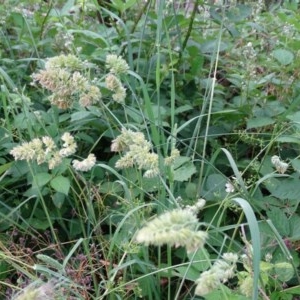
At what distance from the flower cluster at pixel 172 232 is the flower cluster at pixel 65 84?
0.49m

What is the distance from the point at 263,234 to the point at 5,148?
2.51 ft

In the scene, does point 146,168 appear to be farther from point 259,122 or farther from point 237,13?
point 237,13

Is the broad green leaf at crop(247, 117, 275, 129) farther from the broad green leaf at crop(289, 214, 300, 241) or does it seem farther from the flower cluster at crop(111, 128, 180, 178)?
the flower cluster at crop(111, 128, 180, 178)

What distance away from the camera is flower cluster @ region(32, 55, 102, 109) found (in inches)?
46.3

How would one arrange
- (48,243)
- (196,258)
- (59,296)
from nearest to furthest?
(59,296) < (196,258) < (48,243)

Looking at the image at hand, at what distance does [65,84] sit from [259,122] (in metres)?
0.74

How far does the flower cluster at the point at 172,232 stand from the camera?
0.71m

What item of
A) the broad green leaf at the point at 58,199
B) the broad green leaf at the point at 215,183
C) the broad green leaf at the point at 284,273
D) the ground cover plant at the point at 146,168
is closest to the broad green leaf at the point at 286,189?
the ground cover plant at the point at 146,168

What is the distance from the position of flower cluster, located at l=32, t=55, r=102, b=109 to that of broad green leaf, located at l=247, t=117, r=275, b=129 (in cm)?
65

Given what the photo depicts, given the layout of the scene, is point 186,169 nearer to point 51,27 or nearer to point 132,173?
point 132,173

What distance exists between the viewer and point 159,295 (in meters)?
1.44

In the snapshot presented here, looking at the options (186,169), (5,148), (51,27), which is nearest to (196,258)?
(186,169)

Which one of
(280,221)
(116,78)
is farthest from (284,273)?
(116,78)

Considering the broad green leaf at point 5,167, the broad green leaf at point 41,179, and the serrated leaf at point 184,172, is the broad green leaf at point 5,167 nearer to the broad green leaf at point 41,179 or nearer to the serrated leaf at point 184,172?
the broad green leaf at point 41,179
